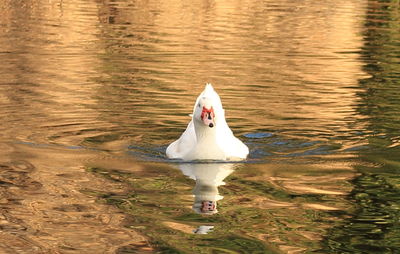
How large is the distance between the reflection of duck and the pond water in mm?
33

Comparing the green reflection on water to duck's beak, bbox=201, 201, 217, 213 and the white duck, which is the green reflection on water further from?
the white duck

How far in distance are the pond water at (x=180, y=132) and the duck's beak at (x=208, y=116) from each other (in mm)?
546

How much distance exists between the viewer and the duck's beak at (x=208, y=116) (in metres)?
12.8

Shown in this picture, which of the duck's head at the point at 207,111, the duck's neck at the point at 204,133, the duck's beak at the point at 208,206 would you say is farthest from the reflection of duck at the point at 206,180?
the duck's head at the point at 207,111

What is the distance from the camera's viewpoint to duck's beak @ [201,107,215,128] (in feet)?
42.1

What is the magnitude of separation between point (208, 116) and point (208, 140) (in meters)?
0.34

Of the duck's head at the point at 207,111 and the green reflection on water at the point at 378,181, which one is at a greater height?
the duck's head at the point at 207,111

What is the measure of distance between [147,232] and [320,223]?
1.62 meters

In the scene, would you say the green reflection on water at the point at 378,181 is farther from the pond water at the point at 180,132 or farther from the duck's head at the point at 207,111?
the duck's head at the point at 207,111

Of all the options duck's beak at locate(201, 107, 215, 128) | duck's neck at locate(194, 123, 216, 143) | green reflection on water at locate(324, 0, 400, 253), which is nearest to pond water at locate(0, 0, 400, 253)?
green reflection on water at locate(324, 0, 400, 253)

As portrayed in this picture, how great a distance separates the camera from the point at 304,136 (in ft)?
49.8

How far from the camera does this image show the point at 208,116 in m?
12.9

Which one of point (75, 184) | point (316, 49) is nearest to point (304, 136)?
point (75, 184)

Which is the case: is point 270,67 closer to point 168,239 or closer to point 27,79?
point 27,79
